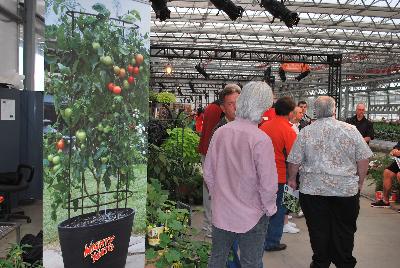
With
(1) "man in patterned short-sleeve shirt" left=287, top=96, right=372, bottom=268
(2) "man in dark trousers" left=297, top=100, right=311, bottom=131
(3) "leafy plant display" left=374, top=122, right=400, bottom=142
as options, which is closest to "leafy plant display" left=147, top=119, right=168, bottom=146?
(2) "man in dark trousers" left=297, top=100, right=311, bottom=131

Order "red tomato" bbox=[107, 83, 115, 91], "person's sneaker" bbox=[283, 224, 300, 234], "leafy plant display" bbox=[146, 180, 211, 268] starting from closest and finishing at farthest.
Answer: "red tomato" bbox=[107, 83, 115, 91], "leafy plant display" bbox=[146, 180, 211, 268], "person's sneaker" bbox=[283, 224, 300, 234]

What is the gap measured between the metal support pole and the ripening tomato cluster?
301 inches

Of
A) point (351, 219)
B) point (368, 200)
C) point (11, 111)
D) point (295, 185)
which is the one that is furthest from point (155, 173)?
point (368, 200)

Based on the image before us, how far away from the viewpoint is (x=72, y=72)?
1.92 metres

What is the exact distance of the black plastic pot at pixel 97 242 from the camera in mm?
2004

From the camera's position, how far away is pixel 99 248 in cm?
210

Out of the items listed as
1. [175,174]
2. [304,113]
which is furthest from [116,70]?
[304,113]

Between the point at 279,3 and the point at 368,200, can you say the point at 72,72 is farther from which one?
the point at 279,3

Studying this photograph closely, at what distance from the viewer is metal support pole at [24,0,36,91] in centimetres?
923

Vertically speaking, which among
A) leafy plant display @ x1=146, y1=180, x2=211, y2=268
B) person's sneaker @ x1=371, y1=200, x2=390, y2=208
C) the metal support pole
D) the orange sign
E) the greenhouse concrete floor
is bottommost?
the greenhouse concrete floor

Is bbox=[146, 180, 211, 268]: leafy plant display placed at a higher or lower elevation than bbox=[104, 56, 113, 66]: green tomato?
lower

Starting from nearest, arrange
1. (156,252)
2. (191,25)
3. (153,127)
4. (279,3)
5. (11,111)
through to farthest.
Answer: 1. (156,252)
2. (11,111)
3. (153,127)
4. (279,3)
5. (191,25)

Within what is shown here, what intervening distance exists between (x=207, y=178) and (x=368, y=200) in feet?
16.8

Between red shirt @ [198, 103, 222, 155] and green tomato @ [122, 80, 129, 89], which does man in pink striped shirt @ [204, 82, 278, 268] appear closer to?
green tomato @ [122, 80, 129, 89]
